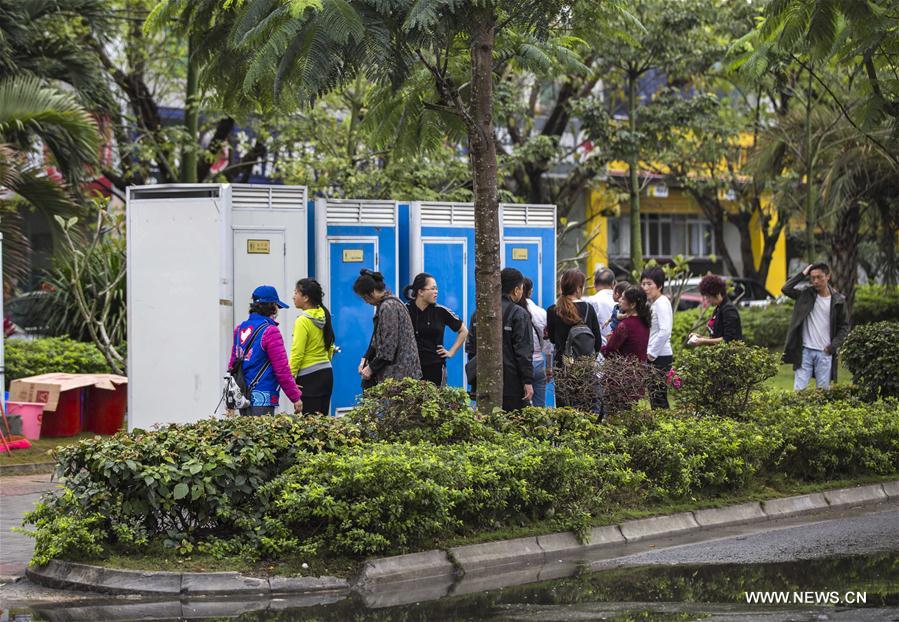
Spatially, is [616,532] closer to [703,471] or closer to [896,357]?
[703,471]

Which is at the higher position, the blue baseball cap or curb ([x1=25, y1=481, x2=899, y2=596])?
the blue baseball cap

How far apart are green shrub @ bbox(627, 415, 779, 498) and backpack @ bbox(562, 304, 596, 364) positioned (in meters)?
1.22

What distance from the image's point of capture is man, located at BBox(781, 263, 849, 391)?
537 inches

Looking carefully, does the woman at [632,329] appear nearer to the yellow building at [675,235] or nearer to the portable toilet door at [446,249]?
the portable toilet door at [446,249]

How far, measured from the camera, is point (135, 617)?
264 inches

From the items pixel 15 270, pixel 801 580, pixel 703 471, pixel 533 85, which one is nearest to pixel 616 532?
pixel 703 471

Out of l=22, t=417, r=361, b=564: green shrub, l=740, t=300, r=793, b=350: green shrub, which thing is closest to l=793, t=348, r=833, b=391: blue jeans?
l=22, t=417, r=361, b=564: green shrub

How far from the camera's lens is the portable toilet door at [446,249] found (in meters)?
14.6

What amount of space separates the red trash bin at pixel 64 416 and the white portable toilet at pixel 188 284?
1.65 meters

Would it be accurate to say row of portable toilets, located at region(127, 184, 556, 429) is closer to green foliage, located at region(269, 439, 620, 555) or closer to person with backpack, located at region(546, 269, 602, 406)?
person with backpack, located at region(546, 269, 602, 406)

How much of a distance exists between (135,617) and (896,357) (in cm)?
860

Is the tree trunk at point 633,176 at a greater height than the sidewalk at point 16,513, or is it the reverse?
the tree trunk at point 633,176

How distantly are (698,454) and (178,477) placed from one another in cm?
416

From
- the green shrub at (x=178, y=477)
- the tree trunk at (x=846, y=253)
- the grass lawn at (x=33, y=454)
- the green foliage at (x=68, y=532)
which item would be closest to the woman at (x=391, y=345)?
the green shrub at (x=178, y=477)
